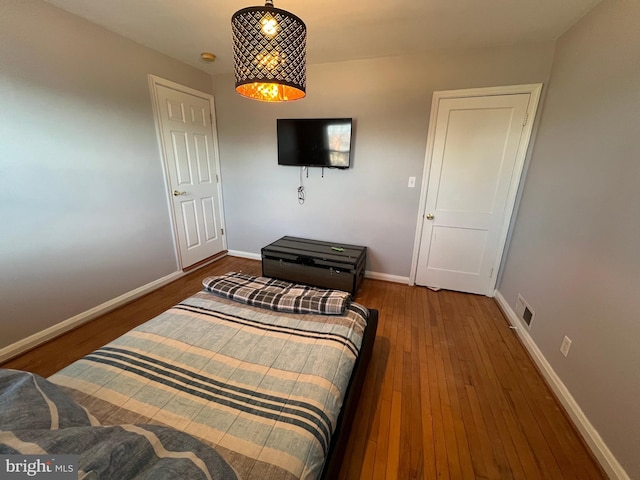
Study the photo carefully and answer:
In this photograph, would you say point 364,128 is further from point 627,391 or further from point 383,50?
point 627,391

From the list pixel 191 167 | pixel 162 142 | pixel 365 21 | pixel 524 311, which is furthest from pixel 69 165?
pixel 524 311

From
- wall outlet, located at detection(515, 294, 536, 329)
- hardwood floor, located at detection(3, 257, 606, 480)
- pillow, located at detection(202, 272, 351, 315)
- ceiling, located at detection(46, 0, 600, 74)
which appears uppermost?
ceiling, located at detection(46, 0, 600, 74)

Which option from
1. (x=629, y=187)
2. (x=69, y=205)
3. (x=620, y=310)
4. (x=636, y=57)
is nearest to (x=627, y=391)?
(x=620, y=310)

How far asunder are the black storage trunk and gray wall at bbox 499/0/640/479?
58.8 inches

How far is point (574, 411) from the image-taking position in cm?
144

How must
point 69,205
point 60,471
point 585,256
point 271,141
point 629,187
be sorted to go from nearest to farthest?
point 60,471 < point 629,187 < point 585,256 < point 69,205 < point 271,141

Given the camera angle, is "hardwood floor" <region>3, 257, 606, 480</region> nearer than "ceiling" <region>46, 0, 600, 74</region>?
Yes

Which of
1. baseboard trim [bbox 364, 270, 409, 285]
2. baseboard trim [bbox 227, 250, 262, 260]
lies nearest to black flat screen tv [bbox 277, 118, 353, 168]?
baseboard trim [bbox 364, 270, 409, 285]

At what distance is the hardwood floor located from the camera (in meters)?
1.24

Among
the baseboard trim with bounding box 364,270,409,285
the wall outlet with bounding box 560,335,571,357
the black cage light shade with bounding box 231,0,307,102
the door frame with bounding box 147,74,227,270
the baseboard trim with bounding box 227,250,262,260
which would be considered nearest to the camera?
the black cage light shade with bounding box 231,0,307,102

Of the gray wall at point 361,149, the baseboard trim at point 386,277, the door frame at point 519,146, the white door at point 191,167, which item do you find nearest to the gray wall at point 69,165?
the white door at point 191,167

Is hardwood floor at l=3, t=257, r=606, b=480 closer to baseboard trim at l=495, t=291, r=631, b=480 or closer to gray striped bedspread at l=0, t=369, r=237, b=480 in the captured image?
baseboard trim at l=495, t=291, r=631, b=480

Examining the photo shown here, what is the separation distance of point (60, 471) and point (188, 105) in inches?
128

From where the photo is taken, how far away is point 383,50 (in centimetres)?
239
